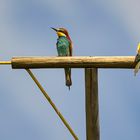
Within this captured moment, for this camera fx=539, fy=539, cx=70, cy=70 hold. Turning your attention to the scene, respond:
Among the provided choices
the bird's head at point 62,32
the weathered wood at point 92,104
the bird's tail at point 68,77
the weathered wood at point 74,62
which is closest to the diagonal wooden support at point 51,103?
the weathered wood at point 74,62

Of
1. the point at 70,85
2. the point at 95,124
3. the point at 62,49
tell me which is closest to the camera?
the point at 95,124

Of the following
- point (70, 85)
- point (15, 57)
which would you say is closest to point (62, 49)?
point (70, 85)

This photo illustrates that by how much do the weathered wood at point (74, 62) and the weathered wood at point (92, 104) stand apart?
0.45 feet

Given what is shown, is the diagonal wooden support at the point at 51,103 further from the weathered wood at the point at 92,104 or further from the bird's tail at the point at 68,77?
the bird's tail at the point at 68,77

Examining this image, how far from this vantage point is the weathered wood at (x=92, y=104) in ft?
27.4

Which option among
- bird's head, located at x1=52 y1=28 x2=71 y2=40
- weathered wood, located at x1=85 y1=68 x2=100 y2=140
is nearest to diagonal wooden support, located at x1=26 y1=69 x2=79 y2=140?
weathered wood, located at x1=85 y1=68 x2=100 y2=140

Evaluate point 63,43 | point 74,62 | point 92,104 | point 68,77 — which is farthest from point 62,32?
point 92,104

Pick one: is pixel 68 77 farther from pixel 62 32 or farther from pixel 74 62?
pixel 62 32

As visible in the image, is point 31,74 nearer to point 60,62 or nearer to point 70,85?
point 60,62

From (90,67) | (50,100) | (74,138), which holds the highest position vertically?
(90,67)

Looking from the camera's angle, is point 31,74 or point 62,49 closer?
point 31,74

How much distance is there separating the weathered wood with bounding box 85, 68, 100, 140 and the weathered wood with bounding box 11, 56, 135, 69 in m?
0.14

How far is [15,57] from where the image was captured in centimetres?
879

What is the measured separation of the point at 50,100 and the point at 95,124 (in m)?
0.83
